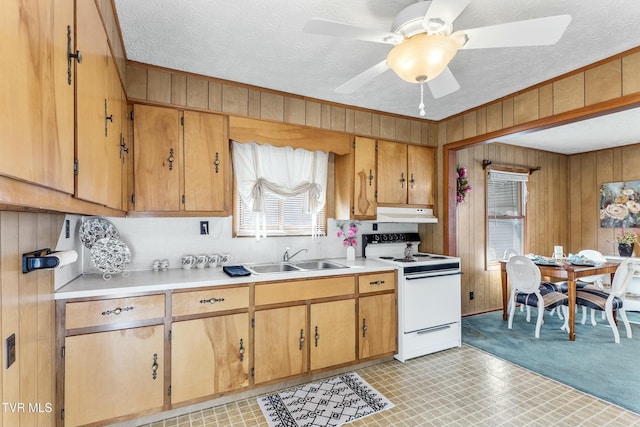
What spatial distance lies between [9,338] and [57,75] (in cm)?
107

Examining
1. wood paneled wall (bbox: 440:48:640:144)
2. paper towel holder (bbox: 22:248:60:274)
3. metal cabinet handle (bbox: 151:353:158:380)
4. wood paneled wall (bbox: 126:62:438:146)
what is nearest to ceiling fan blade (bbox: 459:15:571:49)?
wood paneled wall (bbox: 440:48:640:144)

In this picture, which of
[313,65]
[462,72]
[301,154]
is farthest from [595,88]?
[301,154]

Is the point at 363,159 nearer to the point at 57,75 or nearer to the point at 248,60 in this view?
the point at 248,60

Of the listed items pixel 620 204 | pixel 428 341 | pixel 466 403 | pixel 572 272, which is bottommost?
pixel 466 403

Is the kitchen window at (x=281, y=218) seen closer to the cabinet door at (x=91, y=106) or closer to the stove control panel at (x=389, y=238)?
the stove control panel at (x=389, y=238)

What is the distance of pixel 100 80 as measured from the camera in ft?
4.71

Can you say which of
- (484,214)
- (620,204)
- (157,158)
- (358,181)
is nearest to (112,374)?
(157,158)

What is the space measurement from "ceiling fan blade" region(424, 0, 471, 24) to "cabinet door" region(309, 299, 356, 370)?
7.15 feet

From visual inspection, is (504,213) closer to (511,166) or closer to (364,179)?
(511,166)

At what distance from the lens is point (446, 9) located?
54.4 inches

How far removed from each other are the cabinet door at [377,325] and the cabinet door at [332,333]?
10cm

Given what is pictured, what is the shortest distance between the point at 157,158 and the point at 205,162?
0.36 m

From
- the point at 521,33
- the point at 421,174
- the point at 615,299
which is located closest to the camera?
the point at 521,33

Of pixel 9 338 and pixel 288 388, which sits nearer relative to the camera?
pixel 9 338
